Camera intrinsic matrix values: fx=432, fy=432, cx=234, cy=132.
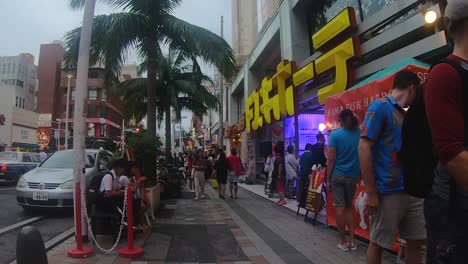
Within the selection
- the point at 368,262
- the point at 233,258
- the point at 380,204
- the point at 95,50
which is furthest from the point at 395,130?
the point at 95,50

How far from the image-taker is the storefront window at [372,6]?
990cm

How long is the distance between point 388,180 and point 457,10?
6.04 ft

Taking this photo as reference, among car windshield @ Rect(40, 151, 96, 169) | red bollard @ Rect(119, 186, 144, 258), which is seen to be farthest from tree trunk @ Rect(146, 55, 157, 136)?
red bollard @ Rect(119, 186, 144, 258)

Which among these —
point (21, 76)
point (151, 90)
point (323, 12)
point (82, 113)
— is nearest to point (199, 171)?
point (151, 90)

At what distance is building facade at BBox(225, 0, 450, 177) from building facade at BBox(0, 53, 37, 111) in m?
66.8

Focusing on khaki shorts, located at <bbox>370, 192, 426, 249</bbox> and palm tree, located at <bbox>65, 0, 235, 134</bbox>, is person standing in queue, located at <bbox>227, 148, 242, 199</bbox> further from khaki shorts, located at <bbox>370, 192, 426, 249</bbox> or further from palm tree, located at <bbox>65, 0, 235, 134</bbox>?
khaki shorts, located at <bbox>370, 192, 426, 249</bbox>

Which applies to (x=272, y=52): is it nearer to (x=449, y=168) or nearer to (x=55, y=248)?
(x=55, y=248)

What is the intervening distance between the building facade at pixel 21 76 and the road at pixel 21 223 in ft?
238

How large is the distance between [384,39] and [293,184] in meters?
6.08

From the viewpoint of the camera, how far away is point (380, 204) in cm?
359

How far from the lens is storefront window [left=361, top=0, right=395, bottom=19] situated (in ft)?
32.5

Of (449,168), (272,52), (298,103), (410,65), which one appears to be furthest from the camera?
(272,52)

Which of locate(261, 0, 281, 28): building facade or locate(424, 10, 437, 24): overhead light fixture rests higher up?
locate(261, 0, 281, 28): building facade

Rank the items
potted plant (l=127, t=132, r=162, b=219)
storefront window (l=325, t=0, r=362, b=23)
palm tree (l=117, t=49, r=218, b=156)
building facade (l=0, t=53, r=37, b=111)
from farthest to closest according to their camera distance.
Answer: building facade (l=0, t=53, r=37, b=111) < palm tree (l=117, t=49, r=218, b=156) < storefront window (l=325, t=0, r=362, b=23) < potted plant (l=127, t=132, r=162, b=219)
